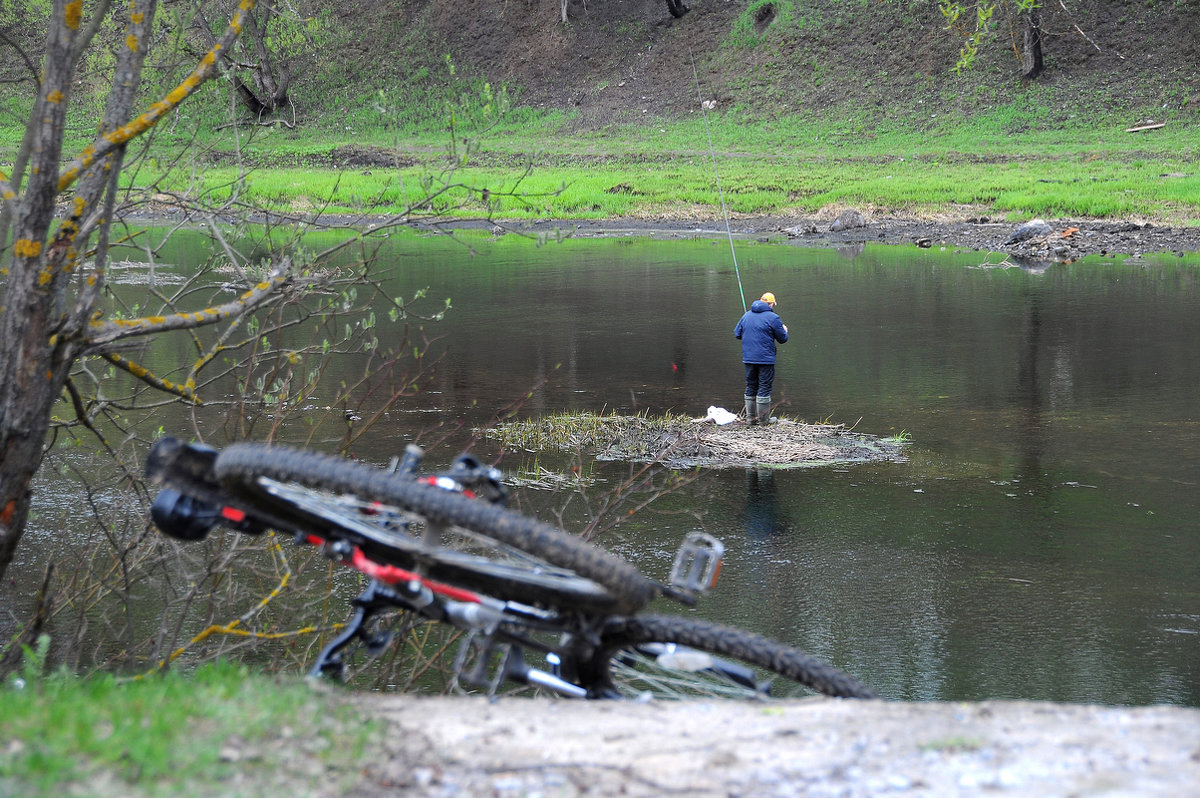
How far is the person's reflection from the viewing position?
10141mm

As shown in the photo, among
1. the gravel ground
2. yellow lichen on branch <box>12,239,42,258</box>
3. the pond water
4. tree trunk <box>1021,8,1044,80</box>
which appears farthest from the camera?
tree trunk <box>1021,8,1044,80</box>

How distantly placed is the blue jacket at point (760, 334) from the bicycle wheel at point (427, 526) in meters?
9.53

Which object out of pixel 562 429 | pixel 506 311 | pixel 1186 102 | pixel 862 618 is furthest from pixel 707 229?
pixel 862 618

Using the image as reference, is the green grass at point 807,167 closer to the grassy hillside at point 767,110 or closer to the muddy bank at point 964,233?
the grassy hillside at point 767,110

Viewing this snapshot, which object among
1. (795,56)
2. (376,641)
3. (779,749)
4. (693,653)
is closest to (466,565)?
(376,641)

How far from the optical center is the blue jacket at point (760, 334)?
45.0ft

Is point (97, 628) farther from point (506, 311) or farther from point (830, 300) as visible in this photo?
point (830, 300)

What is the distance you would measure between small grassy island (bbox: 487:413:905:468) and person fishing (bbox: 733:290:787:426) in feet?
0.93

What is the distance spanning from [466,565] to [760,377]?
10109 mm

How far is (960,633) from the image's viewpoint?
26.1 ft

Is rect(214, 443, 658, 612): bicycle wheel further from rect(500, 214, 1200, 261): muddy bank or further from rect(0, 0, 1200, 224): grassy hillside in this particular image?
rect(0, 0, 1200, 224): grassy hillside

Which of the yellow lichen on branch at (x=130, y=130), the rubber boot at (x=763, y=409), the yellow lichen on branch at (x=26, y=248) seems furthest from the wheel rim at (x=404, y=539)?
the rubber boot at (x=763, y=409)

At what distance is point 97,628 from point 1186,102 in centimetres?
4682

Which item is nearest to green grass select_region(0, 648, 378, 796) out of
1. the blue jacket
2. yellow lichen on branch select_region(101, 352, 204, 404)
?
yellow lichen on branch select_region(101, 352, 204, 404)
